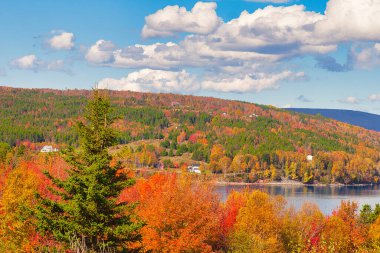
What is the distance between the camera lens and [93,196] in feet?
80.9

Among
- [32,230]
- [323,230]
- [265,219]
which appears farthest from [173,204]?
[323,230]

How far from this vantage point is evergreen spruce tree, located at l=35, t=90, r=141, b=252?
79.8ft

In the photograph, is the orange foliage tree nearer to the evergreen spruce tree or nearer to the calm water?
the evergreen spruce tree

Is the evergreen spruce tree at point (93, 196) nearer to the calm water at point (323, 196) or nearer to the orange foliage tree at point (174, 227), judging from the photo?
the orange foliage tree at point (174, 227)

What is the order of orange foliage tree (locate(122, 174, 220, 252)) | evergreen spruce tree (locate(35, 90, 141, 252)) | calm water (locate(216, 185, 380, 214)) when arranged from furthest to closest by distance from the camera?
calm water (locate(216, 185, 380, 214))
orange foliage tree (locate(122, 174, 220, 252))
evergreen spruce tree (locate(35, 90, 141, 252))

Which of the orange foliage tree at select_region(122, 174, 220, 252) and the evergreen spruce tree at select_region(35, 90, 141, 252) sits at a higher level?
the evergreen spruce tree at select_region(35, 90, 141, 252)

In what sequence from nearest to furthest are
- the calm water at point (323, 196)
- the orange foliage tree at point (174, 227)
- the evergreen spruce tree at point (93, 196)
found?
1. the evergreen spruce tree at point (93, 196)
2. the orange foliage tree at point (174, 227)
3. the calm water at point (323, 196)

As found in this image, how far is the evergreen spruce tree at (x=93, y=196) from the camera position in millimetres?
24328

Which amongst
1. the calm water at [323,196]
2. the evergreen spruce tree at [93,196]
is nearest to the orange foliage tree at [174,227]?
the evergreen spruce tree at [93,196]

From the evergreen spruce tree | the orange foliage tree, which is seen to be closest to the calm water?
the orange foliage tree

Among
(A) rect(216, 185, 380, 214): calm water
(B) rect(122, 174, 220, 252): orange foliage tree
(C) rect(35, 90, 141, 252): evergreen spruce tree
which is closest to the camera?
(C) rect(35, 90, 141, 252): evergreen spruce tree

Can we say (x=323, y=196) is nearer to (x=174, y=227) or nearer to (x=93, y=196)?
(x=174, y=227)

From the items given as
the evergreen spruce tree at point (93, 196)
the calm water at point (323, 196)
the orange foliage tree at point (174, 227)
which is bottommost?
the calm water at point (323, 196)

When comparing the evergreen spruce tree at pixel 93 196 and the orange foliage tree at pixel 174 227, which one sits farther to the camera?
the orange foliage tree at pixel 174 227
